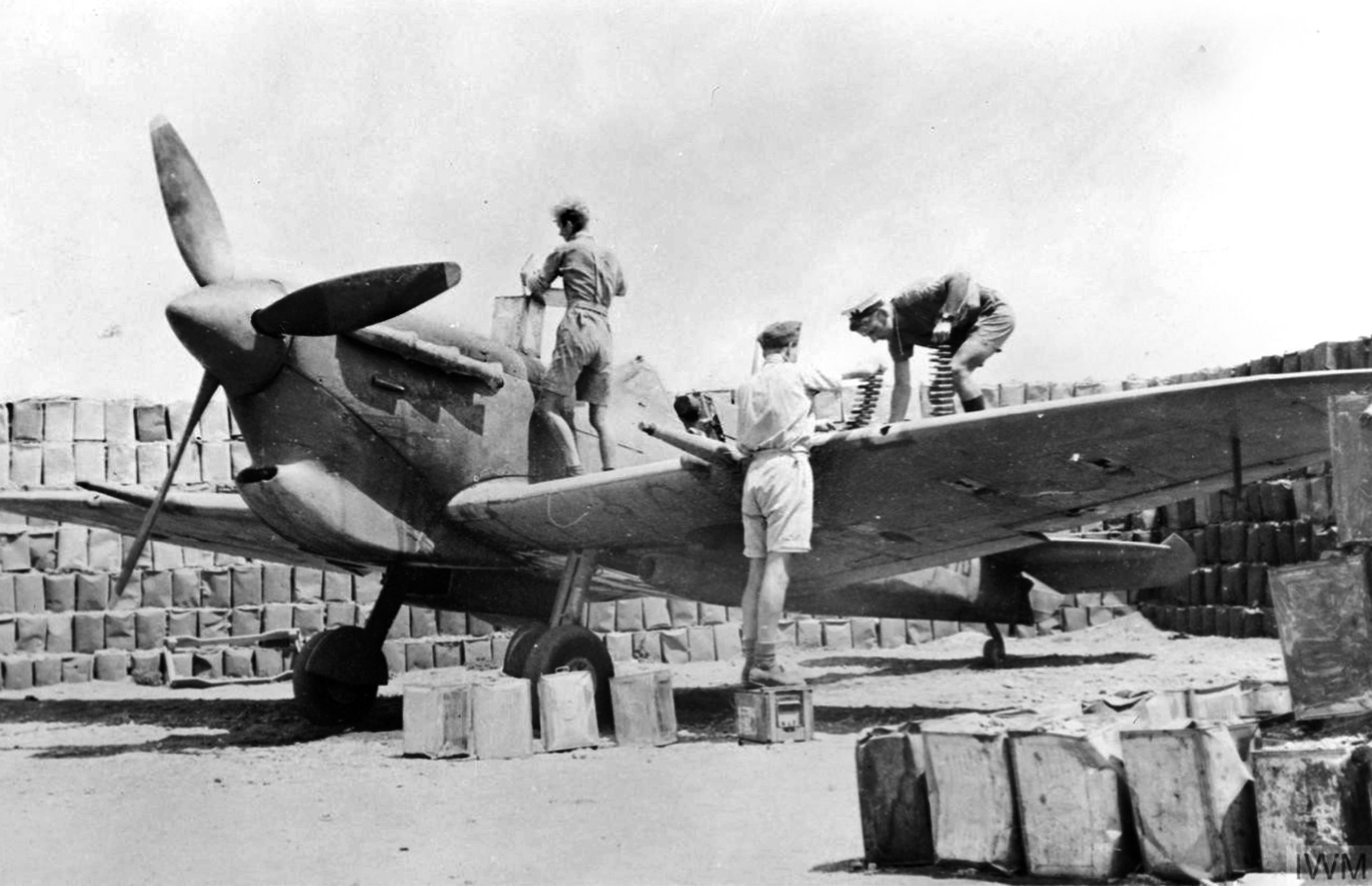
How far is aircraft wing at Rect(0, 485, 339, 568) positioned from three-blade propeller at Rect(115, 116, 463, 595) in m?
1.26

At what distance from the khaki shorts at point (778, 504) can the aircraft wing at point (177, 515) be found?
343cm

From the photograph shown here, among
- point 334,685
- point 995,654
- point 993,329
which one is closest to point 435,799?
point 334,685

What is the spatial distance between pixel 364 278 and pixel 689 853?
4.02 meters

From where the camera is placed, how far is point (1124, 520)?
13852mm

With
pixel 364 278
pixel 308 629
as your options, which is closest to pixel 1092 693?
pixel 364 278

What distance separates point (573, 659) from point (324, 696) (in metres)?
1.89

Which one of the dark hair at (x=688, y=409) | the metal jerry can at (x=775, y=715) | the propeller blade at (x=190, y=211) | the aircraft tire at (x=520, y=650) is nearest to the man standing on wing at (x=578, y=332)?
the dark hair at (x=688, y=409)

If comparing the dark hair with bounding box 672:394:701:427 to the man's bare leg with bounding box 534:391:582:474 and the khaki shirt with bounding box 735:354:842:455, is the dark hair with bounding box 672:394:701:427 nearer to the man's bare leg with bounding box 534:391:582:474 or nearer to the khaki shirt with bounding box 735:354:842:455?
the man's bare leg with bounding box 534:391:582:474

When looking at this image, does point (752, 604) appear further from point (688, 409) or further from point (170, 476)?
point (170, 476)

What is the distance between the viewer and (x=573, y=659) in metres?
7.46

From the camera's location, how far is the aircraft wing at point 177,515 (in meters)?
8.83

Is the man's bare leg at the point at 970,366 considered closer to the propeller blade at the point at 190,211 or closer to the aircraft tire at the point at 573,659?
the aircraft tire at the point at 573,659

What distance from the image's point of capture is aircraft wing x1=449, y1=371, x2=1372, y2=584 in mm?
5793

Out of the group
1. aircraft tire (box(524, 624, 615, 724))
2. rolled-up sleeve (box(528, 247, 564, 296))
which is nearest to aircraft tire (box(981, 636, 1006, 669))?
aircraft tire (box(524, 624, 615, 724))
